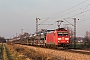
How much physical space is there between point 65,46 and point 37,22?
82.4 feet

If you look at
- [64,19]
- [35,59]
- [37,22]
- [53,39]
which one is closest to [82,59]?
[35,59]

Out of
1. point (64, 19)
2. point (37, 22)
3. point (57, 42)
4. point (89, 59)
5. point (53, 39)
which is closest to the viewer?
point (89, 59)

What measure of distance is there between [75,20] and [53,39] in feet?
38.7

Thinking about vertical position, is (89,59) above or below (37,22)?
below

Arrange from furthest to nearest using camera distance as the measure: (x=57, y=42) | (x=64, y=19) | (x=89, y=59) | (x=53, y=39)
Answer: (x=64, y=19) → (x=53, y=39) → (x=57, y=42) → (x=89, y=59)

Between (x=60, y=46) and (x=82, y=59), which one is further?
(x=60, y=46)

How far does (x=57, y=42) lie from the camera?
4134cm

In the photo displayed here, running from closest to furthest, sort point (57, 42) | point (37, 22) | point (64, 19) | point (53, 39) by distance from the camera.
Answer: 1. point (57, 42)
2. point (53, 39)
3. point (64, 19)
4. point (37, 22)

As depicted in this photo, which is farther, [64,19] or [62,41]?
[64,19]

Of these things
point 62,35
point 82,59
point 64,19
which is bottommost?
point 82,59

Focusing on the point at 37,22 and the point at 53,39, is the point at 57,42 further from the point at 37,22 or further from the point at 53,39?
the point at 37,22

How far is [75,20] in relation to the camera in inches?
2143

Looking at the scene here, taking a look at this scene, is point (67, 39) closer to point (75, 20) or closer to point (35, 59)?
point (75, 20)

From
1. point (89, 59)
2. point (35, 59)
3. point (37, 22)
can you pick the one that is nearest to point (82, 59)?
point (89, 59)
